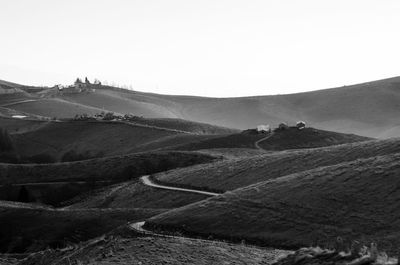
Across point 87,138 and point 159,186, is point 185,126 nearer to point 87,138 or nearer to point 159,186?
point 87,138

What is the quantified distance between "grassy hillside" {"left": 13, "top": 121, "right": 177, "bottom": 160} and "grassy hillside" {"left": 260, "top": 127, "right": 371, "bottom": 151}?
30487 millimetres

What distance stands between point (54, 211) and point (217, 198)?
60.2ft

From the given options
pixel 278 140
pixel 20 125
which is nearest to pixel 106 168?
pixel 278 140

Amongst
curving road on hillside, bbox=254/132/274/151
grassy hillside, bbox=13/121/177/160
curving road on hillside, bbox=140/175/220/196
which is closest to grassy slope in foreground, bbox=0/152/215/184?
curving road on hillside, bbox=140/175/220/196

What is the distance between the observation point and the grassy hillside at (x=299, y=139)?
99.8 meters

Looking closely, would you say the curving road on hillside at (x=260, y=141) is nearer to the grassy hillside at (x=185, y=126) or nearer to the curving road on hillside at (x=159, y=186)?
the curving road on hillside at (x=159, y=186)

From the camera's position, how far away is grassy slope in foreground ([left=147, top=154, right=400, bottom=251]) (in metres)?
38.0

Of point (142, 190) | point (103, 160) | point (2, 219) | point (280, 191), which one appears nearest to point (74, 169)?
point (103, 160)

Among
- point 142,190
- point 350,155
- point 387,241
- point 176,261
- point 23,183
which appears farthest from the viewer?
point 23,183

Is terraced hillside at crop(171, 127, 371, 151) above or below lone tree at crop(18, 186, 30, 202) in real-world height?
above

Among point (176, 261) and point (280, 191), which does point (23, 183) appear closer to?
Answer: point (280, 191)

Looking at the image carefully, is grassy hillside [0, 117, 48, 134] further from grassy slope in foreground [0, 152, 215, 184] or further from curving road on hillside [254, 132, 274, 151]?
curving road on hillside [254, 132, 274, 151]

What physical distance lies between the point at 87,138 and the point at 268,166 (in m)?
77.1

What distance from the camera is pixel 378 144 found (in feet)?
209
